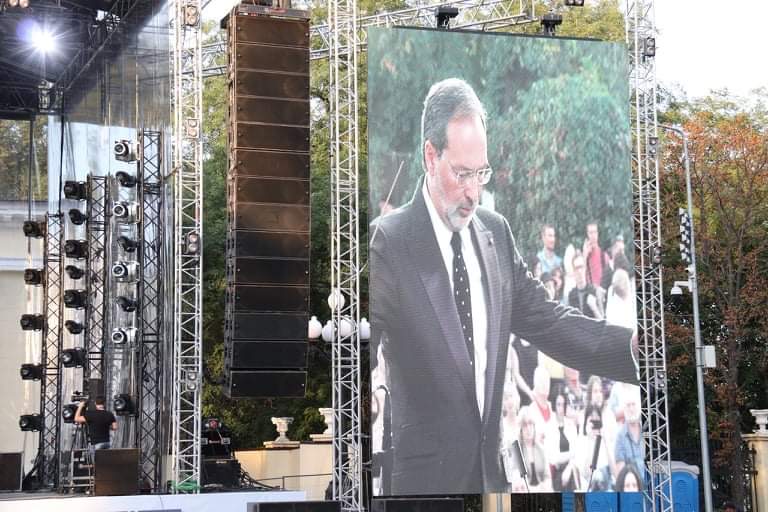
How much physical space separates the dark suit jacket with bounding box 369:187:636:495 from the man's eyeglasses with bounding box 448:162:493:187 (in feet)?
1.60

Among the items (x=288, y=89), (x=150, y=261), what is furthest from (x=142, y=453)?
(x=288, y=89)

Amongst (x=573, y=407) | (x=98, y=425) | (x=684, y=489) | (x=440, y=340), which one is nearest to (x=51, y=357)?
(x=98, y=425)

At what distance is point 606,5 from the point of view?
3388 centimetres

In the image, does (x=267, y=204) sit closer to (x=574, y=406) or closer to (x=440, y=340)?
(x=440, y=340)

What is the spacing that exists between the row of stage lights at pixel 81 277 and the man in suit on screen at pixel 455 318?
4.13m

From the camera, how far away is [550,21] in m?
20.7

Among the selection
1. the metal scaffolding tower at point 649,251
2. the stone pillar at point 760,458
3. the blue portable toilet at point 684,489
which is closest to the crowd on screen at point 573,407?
the metal scaffolding tower at point 649,251

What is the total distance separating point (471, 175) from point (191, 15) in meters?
5.07

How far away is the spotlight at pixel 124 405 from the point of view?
19953mm

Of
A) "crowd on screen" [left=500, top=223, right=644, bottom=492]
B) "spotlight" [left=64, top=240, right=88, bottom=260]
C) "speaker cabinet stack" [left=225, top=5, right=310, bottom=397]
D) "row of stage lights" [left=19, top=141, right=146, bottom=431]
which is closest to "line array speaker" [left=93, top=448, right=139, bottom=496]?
"speaker cabinet stack" [left=225, top=5, right=310, bottom=397]

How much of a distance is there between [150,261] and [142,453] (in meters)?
3.14

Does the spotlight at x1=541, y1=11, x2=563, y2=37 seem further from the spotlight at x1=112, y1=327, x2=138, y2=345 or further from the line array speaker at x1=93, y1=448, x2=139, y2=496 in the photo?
the line array speaker at x1=93, y1=448, x2=139, y2=496

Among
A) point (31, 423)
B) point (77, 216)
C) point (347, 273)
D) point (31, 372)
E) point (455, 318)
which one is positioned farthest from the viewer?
point (31, 423)

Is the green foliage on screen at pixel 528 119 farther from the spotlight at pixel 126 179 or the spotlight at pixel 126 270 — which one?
the spotlight at pixel 126 270
